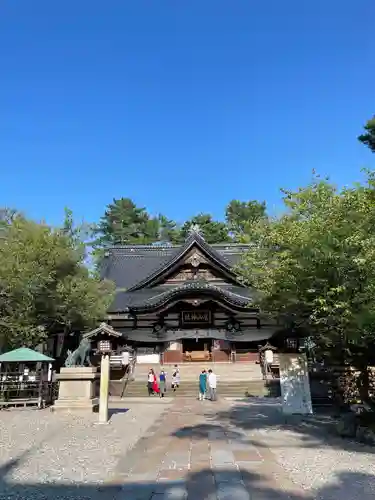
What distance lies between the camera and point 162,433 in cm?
951

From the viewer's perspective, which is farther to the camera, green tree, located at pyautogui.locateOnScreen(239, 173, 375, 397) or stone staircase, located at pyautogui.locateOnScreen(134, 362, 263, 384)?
stone staircase, located at pyautogui.locateOnScreen(134, 362, 263, 384)

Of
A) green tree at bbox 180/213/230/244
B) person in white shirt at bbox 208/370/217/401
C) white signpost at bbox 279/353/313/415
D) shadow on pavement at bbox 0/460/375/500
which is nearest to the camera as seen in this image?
shadow on pavement at bbox 0/460/375/500

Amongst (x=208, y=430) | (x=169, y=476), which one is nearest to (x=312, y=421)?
(x=208, y=430)

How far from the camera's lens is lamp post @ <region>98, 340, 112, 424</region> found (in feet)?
36.5

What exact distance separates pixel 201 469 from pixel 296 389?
6.66 meters

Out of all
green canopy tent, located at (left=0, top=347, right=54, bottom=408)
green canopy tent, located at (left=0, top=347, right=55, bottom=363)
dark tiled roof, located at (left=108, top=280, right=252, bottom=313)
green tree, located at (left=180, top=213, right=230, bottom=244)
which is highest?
green tree, located at (left=180, top=213, right=230, bottom=244)

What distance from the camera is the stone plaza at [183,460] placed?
5.11m

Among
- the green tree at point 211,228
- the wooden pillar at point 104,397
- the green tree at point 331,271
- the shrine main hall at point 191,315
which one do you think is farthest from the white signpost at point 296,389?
the green tree at point 211,228

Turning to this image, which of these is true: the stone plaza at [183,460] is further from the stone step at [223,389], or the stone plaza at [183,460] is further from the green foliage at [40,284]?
the stone step at [223,389]

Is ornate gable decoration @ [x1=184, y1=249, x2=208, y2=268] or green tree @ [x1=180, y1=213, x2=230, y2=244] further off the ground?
green tree @ [x1=180, y1=213, x2=230, y2=244]

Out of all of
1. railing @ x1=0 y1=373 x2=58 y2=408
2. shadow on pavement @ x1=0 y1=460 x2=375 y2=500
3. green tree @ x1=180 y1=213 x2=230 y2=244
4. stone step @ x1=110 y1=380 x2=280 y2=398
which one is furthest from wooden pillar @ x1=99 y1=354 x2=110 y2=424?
green tree @ x1=180 y1=213 x2=230 y2=244

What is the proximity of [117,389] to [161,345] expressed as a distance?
707 centimetres

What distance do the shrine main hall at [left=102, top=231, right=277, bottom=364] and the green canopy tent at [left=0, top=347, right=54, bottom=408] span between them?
10.4m

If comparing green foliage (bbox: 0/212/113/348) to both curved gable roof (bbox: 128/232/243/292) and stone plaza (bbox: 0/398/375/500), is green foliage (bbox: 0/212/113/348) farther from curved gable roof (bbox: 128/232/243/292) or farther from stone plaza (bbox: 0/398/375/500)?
curved gable roof (bbox: 128/232/243/292)
